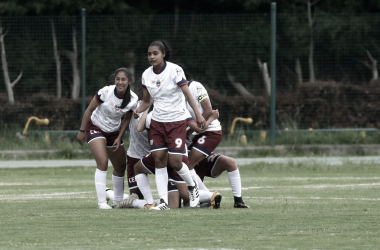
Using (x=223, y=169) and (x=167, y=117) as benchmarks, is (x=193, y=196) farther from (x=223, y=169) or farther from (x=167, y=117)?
(x=167, y=117)

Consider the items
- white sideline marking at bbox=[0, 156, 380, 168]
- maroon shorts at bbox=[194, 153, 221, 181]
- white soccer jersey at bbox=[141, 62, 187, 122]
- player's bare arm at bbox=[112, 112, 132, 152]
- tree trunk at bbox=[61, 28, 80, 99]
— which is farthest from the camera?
tree trunk at bbox=[61, 28, 80, 99]

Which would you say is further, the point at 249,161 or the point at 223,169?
the point at 249,161

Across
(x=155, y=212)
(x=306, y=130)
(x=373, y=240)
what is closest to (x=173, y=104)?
(x=155, y=212)

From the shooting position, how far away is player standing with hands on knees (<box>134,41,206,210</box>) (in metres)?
7.83

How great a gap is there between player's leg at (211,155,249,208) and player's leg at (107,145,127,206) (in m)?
1.11

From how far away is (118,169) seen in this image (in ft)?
29.2

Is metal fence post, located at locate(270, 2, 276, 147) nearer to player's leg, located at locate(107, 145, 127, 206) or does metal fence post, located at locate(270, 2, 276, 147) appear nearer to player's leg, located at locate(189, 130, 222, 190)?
player's leg, located at locate(107, 145, 127, 206)

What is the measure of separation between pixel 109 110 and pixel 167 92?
101 centimetres

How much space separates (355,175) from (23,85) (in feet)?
27.8

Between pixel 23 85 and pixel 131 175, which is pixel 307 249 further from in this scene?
pixel 23 85

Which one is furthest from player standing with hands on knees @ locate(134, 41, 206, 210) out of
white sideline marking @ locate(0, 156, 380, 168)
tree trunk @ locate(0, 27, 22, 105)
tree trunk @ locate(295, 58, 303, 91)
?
tree trunk @ locate(295, 58, 303, 91)

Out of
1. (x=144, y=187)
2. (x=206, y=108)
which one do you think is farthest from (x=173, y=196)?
(x=206, y=108)

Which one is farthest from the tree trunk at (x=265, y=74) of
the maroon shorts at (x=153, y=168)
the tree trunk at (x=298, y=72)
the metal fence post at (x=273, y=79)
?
the maroon shorts at (x=153, y=168)

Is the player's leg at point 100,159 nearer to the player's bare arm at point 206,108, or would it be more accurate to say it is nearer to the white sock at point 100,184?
the white sock at point 100,184
